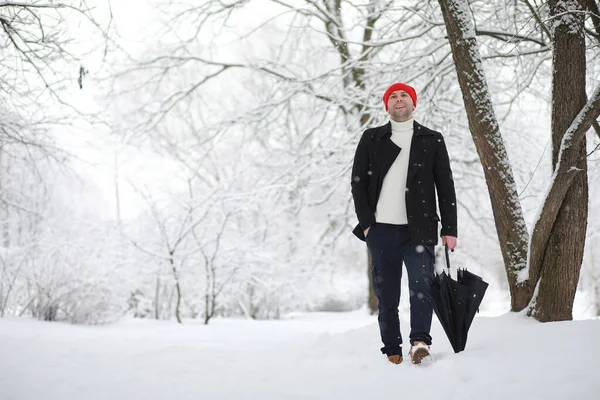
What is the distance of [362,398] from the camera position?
86.7 inches

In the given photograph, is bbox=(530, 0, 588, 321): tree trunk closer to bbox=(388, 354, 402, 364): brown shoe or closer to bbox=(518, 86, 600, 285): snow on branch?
bbox=(518, 86, 600, 285): snow on branch

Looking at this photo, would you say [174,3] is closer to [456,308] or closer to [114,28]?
[114,28]

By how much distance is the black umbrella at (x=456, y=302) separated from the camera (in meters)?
2.63

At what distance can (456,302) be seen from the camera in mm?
2629

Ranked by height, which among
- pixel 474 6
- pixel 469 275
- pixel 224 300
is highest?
pixel 474 6

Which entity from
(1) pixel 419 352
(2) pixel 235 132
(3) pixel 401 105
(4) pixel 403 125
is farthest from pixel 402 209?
(2) pixel 235 132

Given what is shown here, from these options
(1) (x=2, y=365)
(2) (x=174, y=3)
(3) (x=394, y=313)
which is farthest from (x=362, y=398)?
(2) (x=174, y=3)

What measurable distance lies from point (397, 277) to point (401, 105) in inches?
40.3

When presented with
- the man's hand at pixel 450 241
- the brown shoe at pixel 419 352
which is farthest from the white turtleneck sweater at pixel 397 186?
the brown shoe at pixel 419 352

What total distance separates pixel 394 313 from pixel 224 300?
971 cm

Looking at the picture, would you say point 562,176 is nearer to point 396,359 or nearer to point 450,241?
point 450,241

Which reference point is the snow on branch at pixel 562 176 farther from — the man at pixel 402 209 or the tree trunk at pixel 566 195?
the man at pixel 402 209

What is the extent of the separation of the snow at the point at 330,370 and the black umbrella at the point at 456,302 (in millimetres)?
124

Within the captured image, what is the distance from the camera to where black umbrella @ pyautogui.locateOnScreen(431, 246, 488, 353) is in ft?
8.62
